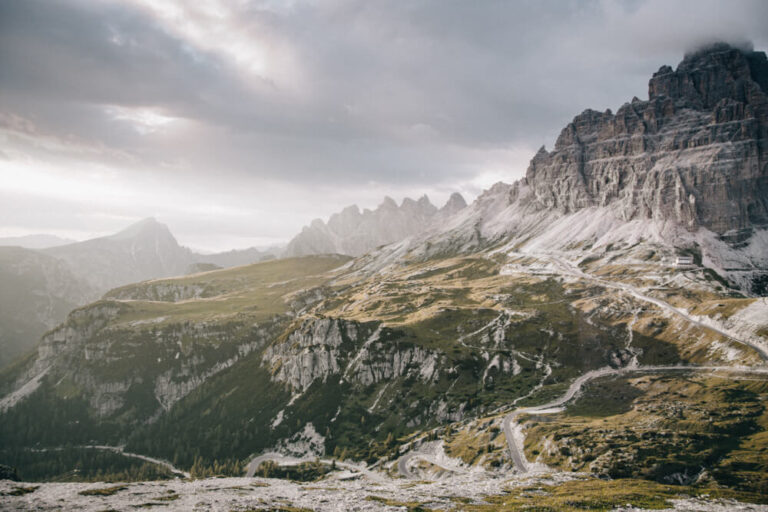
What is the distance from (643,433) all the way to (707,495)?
143 feet

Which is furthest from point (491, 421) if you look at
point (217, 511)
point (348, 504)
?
point (217, 511)

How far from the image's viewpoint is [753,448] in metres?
133

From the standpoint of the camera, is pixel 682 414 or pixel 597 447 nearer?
pixel 597 447

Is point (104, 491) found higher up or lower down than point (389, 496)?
higher up

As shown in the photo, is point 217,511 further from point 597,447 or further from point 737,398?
point 737,398

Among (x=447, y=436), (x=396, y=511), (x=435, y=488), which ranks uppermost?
(x=396, y=511)

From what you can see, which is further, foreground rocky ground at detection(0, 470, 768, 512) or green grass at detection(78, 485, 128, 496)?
green grass at detection(78, 485, 128, 496)

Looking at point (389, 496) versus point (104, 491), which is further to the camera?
point (104, 491)

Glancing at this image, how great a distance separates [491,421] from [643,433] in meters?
55.7

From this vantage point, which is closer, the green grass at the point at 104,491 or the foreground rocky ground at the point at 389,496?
the foreground rocky ground at the point at 389,496

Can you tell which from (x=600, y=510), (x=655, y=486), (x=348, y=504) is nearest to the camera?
(x=600, y=510)

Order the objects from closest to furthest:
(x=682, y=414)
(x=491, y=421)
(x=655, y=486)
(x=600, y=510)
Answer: (x=600, y=510), (x=655, y=486), (x=682, y=414), (x=491, y=421)

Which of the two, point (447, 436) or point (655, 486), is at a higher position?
point (655, 486)

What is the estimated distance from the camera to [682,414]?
162m
